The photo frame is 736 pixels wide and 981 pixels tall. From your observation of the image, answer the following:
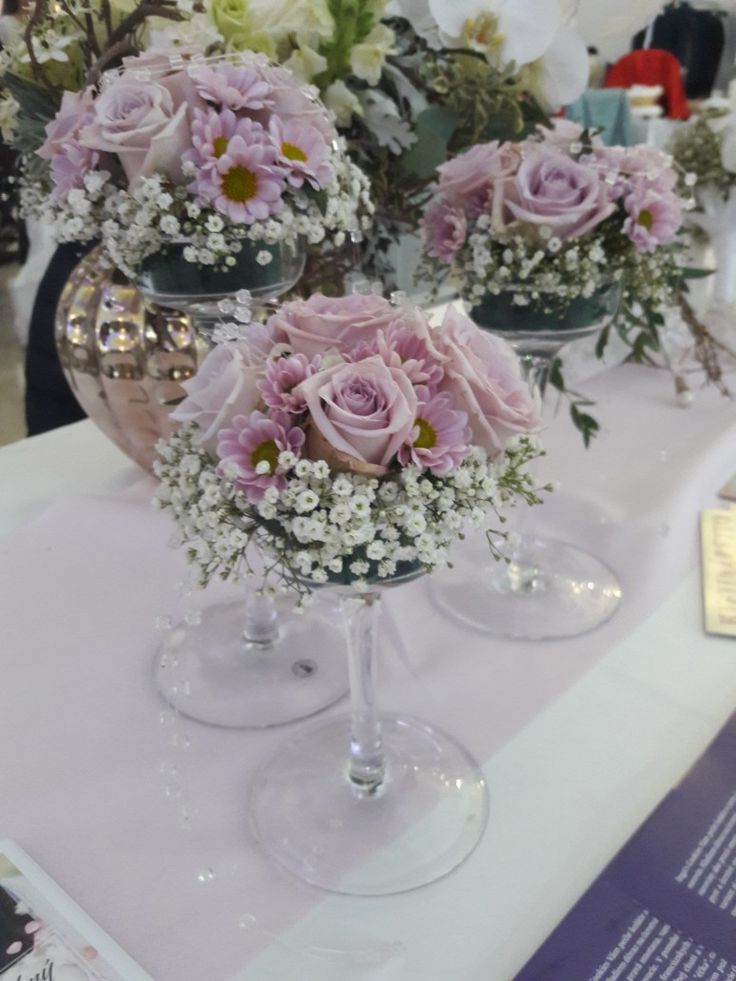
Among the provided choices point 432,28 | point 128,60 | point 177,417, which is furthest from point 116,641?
point 432,28

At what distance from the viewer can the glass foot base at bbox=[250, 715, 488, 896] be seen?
0.55m

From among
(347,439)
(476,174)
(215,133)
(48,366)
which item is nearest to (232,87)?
(215,133)

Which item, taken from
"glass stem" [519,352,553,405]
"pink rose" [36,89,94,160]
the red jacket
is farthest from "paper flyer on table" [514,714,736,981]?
the red jacket

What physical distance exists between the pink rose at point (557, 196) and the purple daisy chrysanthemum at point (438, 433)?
1.05ft

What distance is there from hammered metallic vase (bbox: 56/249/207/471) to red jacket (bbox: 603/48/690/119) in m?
2.63

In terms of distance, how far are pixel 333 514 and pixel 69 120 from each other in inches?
16.5

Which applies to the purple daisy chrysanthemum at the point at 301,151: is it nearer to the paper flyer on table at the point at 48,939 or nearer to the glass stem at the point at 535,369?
the glass stem at the point at 535,369

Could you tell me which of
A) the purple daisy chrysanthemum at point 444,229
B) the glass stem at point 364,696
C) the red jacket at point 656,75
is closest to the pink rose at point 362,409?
the glass stem at point 364,696

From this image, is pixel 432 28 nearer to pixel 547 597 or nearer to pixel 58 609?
pixel 547 597

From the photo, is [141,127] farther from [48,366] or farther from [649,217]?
Answer: [48,366]

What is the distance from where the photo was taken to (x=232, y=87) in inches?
23.8

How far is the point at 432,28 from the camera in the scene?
856mm

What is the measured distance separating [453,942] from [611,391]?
0.94m

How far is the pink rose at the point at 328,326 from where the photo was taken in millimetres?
456
